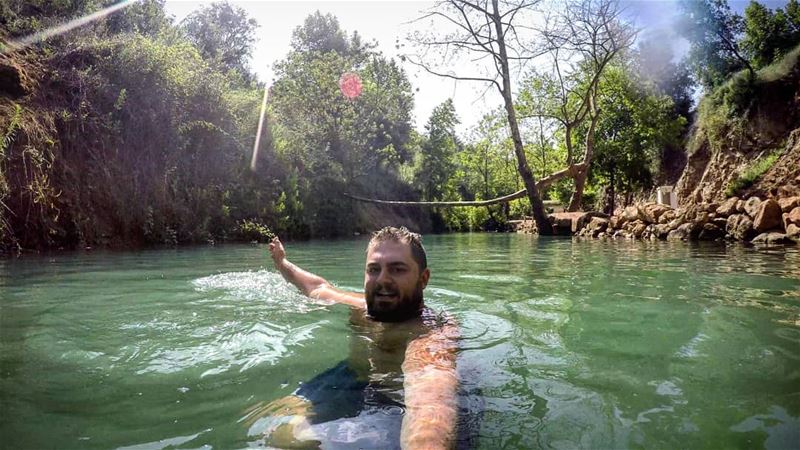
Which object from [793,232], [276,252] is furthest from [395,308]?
[793,232]

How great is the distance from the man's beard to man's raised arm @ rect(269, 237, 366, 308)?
37.6 inches

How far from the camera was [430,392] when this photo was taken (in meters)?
2.14

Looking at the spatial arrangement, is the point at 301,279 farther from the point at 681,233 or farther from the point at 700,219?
the point at 700,219

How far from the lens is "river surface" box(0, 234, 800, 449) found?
1928 millimetres

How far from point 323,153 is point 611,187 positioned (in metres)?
17.9

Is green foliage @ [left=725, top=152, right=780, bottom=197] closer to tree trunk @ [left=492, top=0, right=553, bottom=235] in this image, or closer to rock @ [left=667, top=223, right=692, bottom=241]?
rock @ [left=667, top=223, right=692, bottom=241]

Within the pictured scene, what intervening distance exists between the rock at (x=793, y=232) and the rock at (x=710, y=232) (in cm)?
214

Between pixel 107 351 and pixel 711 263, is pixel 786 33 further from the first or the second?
pixel 107 351

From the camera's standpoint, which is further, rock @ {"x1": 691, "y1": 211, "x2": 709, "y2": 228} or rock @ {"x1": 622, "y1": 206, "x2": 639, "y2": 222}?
rock @ {"x1": 622, "y1": 206, "x2": 639, "y2": 222}

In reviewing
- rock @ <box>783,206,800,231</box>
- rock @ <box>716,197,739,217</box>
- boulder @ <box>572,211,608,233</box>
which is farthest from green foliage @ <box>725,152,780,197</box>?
rock @ <box>783,206,800,231</box>

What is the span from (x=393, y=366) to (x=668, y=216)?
15201mm

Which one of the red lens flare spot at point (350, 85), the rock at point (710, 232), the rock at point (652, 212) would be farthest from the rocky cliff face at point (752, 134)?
the red lens flare spot at point (350, 85)

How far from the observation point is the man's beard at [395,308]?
131 inches

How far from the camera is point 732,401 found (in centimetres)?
217
